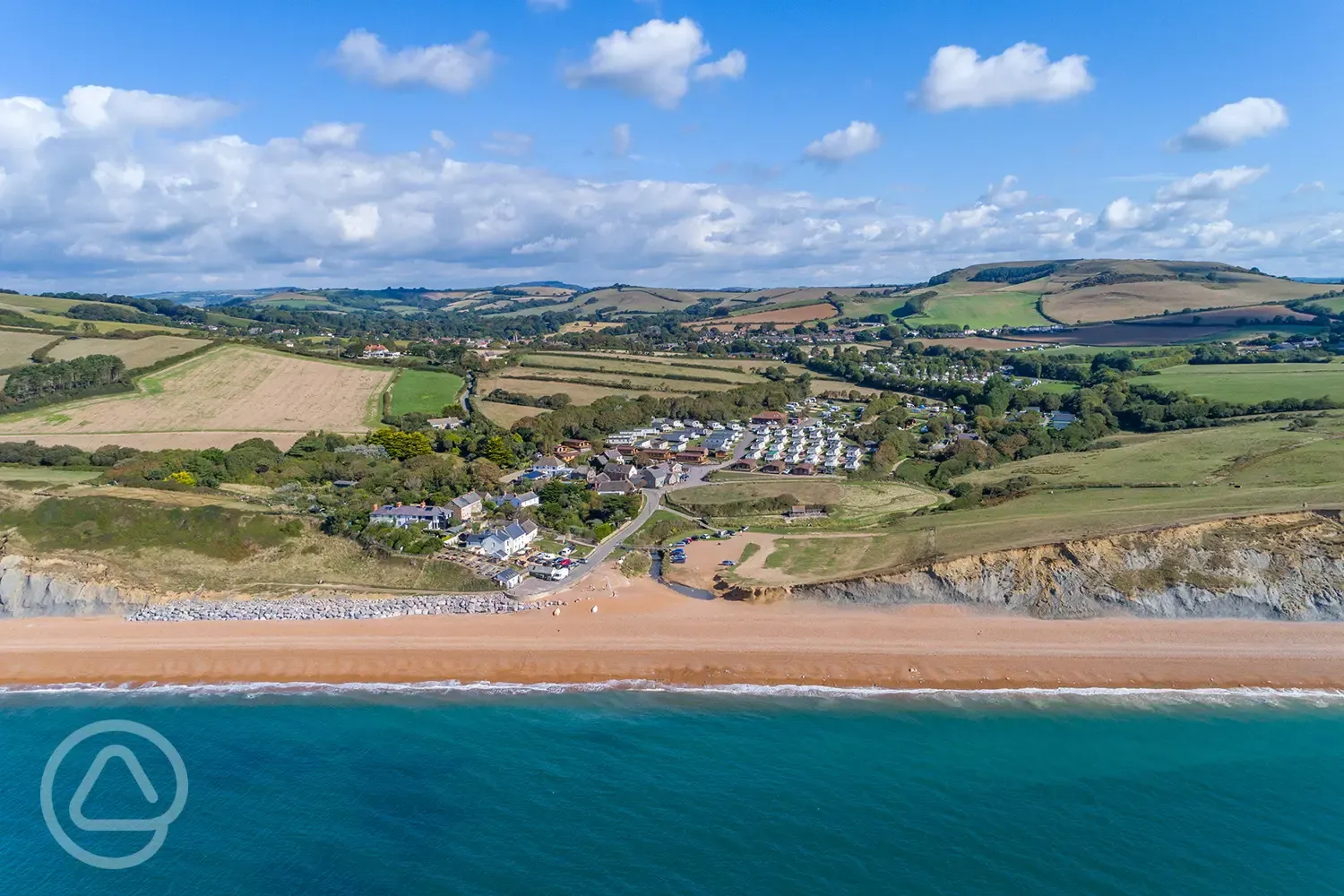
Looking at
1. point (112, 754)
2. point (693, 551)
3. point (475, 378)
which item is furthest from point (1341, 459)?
point (475, 378)

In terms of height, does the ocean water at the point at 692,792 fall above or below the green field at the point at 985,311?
below

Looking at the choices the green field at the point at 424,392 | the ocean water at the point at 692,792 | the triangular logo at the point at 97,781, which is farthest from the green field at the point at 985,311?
the triangular logo at the point at 97,781

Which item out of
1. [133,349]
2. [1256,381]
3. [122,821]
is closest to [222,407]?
[133,349]

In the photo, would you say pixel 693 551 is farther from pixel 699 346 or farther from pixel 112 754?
pixel 699 346

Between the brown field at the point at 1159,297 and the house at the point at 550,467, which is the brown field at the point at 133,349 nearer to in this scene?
the house at the point at 550,467

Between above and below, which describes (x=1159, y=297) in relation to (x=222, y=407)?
above

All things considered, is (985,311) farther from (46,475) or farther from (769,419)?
(46,475)
